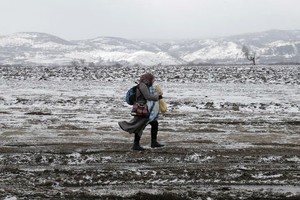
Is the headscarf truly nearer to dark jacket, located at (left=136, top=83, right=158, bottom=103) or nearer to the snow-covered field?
dark jacket, located at (left=136, top=83, right=158, bottom=103)

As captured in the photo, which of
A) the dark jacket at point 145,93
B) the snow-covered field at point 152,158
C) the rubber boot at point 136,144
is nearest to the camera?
the snow-covered field at point 152,158

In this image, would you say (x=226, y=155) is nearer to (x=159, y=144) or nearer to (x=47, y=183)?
(x=159, y=144)

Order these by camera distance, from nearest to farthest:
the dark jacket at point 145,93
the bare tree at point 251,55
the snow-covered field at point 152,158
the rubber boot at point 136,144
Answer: the snow-covered field at point 152,158 → the dark jacket at point 145,93 → the rubber boot at point 136,144 → the bare tree at point 251,55

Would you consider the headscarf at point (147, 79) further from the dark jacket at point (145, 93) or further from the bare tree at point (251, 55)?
the bare tree at point (251, 55)

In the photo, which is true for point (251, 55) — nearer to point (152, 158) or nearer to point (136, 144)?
point (136, 144)

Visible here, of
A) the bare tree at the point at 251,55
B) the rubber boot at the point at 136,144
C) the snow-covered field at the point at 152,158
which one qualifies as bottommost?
the snow-covered field at the point at 152,158

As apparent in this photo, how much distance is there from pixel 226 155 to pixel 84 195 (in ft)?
11.2

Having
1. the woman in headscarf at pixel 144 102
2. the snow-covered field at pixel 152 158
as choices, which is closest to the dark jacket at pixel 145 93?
the woman in headscarf at pixel 144 102

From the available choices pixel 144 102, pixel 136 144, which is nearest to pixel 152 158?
pixel 136 144

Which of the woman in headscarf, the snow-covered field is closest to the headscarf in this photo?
the woman in headscarf

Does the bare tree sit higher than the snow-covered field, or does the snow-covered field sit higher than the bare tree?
the bare tree

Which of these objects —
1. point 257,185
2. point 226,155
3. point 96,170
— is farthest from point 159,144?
point 257,185

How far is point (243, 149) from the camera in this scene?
8.92 meters

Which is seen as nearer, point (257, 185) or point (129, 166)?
point (257, 185)
